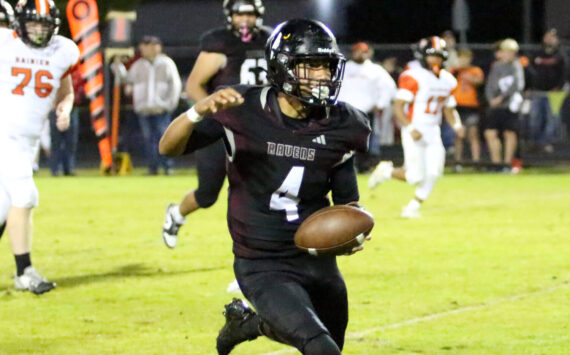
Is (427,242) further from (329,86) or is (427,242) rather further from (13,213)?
(329,86)

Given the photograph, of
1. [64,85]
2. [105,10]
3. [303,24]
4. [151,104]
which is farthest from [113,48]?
[303,24]

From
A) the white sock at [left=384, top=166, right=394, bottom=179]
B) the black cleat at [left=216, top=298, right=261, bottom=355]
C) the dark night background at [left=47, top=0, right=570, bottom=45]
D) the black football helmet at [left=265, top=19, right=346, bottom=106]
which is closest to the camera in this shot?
the black football helmet at [left=265, top=19, right=346, bottom=106]

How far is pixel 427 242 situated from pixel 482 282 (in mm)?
2165

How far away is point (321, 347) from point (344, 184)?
90 cm

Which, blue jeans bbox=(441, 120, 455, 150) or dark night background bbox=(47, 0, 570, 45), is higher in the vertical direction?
blue jeans bbox=(441, 120, 455, 150)

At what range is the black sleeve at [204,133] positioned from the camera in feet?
15.6

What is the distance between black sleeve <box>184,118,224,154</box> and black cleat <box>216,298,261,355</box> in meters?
0.73

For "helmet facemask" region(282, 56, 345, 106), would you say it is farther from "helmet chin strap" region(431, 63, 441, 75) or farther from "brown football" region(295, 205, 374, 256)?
"helmet chin strap" region(431, 63, 441, 75)

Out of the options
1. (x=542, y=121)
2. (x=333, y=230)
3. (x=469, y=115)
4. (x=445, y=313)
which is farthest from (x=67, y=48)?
(x=542, y=121)

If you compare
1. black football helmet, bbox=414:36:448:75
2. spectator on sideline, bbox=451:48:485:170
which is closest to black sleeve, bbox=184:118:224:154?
black football helmet, bbox=414:36:448:75

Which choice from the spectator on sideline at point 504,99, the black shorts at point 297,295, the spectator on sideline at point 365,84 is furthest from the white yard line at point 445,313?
the spectator on sideline at point 504,99

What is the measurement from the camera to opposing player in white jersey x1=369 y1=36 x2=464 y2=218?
1215cm

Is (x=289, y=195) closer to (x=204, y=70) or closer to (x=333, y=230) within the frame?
(x=333, y=230)

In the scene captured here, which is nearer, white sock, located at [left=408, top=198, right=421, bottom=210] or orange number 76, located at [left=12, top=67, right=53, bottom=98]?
orange number 76, located at [left=12, top=67, right=53, bottom=98]
